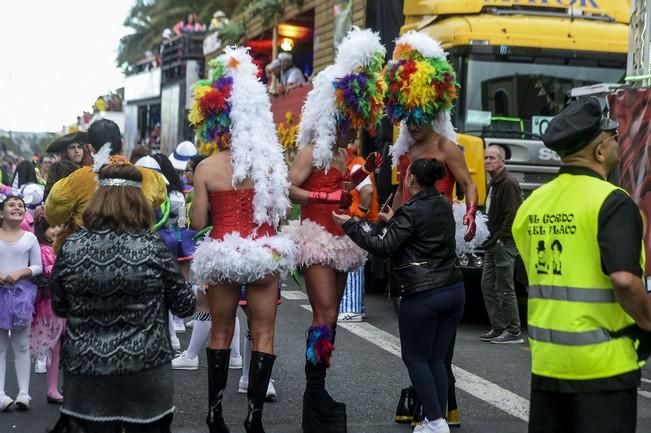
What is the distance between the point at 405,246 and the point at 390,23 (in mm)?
7623

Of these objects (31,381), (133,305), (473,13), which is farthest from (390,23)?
(133,305)

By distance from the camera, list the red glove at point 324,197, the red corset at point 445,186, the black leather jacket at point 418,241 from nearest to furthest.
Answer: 1. the black leather jacket at point 418,241
2. the red glove at point 324,197
3. the red corset at point 445,186

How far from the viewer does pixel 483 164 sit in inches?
427

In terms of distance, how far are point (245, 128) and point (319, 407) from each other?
5.45 ft

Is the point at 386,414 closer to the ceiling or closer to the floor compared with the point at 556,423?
closer to the floor

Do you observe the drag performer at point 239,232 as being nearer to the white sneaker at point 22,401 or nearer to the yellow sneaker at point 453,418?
the yellow sneaker at point 453,418

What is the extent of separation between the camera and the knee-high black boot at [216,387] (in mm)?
5961

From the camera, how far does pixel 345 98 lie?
21.2ft

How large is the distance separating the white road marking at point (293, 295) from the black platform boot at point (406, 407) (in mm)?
6420

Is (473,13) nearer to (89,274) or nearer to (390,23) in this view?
(390,23)

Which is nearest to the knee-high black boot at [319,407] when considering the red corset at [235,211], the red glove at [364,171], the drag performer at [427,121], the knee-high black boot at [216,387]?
the knee-high black boot at [216,387]

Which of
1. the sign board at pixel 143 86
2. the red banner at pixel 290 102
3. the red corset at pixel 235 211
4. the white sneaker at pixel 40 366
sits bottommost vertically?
the white sneaker at pixel 40 366

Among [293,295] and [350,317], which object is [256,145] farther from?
[293,295]

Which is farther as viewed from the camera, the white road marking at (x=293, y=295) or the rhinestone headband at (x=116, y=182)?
the white road marking at (x=293, y=295)
